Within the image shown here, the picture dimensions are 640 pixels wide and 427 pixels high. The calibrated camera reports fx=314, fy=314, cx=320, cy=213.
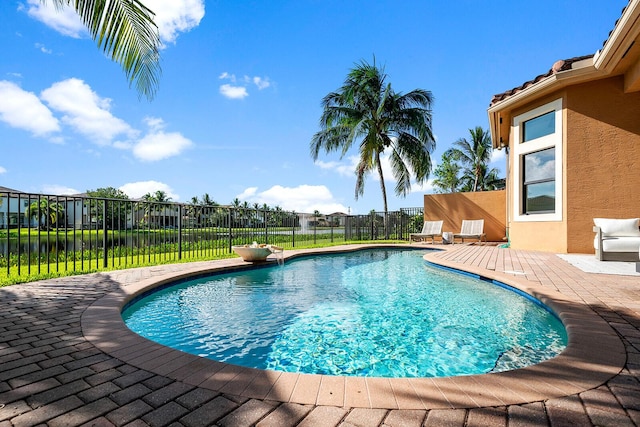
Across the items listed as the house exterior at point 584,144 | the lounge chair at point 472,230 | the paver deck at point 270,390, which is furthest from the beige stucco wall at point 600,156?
the paver deck at point 270,390

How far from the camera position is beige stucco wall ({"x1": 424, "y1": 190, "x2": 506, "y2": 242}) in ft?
43.1

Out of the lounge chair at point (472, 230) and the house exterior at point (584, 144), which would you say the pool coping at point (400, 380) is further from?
the lounge chair at point (472, 230)

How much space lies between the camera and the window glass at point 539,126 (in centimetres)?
824

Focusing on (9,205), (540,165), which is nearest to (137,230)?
(9,205)

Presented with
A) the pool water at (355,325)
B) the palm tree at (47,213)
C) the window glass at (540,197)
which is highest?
the window glass at (540,197)

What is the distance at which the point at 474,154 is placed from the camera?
28.2 metres

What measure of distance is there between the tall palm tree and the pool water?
34.2 ft

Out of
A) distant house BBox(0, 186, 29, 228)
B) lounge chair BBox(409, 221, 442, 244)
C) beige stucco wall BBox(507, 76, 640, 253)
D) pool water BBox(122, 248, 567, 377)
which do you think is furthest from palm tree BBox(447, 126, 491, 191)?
distant house BBox(0, 186, 29, 228)

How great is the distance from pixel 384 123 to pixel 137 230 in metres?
12.5

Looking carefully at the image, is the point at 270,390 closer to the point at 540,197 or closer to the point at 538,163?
the point at 540,197

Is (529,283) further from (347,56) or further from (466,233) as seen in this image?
(347,56)

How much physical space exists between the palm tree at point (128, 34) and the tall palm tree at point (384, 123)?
1124cm

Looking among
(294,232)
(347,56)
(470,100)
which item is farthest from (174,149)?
(470,100)

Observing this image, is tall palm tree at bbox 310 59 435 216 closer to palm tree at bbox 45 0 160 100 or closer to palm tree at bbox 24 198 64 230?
palm tree at bbox 45 0 160 100
